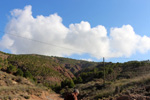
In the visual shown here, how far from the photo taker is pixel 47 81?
54.7m

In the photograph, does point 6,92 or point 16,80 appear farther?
point 16,80

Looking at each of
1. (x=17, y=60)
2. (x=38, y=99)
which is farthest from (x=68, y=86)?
(x=17, y=60)

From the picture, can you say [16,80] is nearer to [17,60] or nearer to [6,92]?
A: [6,92]

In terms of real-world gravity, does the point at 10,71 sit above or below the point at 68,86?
above

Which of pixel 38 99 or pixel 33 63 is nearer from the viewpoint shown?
pixel 38 99

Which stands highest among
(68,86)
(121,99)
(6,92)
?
(121,99)

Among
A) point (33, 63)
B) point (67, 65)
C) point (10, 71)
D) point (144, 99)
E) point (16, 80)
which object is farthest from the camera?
point (67, 65)

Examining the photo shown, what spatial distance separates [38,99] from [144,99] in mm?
19454

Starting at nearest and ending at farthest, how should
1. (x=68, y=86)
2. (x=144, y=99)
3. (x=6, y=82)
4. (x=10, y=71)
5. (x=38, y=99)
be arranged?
(x=144, y=99), (x=38, y=99), (x=6, y=82), (x=10, y=71), (x=68, y=86)

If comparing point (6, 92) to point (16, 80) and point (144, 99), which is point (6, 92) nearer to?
point (16, 80)

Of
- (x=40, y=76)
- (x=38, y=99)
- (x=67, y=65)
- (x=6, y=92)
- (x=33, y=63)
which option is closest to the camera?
(x=6, y=92)

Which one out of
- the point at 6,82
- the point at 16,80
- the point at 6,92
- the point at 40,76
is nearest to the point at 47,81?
the point at 40,76

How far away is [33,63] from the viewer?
59656mm

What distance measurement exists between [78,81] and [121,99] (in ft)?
139
